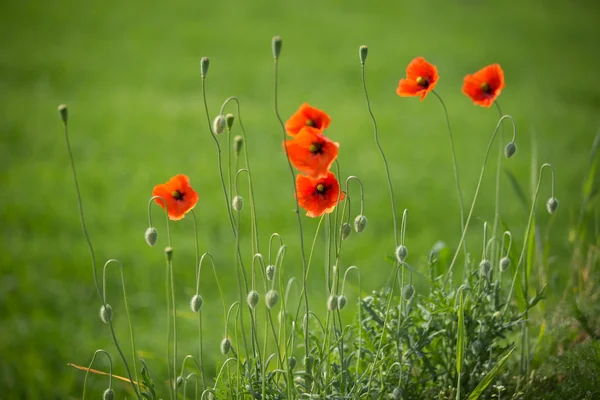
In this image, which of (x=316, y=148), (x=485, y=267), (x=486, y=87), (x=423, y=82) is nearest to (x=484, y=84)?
(x=486, y=87)

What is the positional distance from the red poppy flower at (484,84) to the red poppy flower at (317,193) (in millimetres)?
406

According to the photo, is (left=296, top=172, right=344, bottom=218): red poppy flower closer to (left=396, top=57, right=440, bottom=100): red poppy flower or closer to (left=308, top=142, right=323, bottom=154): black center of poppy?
(left=308, top=142, right=323, bottom=154): black center of poppy

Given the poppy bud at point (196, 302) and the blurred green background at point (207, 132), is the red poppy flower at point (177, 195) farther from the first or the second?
the blurred green background at point (207, 132)

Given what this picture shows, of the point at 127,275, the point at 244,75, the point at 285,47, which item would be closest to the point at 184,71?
the point at 244,75

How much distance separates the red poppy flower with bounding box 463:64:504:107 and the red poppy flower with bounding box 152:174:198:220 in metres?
0.61

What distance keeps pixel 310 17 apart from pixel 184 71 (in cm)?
207

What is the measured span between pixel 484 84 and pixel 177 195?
0.68 metres

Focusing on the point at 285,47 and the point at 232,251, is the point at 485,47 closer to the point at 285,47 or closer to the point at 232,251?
the point at 285,47

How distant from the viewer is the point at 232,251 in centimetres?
350

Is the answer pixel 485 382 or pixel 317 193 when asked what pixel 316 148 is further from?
pixel 485 382

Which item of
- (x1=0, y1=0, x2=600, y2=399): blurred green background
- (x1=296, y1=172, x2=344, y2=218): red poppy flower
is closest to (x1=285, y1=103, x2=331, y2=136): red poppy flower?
(x1=296, y1=172, x2=344, y2=218): red poppy flower

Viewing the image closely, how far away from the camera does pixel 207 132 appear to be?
16.3ft

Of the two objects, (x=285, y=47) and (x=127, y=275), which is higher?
(x=285, y=47)

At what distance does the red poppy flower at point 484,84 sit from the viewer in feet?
4.94
